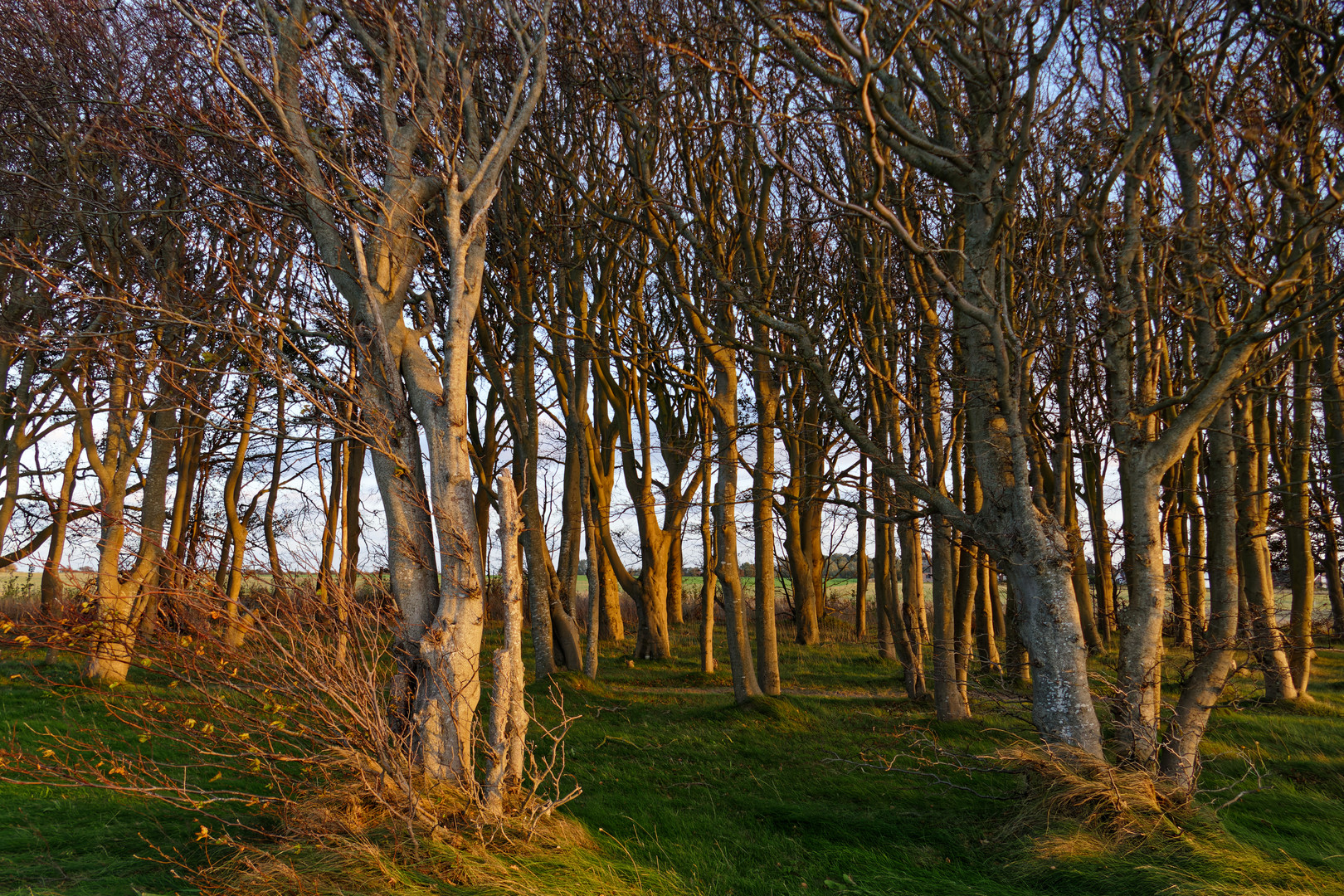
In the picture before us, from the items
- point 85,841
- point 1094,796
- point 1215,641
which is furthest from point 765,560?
point 85,841

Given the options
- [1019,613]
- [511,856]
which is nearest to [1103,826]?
[1019,613]

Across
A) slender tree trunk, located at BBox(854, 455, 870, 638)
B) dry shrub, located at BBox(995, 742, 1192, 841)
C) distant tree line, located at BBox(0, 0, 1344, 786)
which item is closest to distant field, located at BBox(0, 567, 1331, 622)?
distant tree line, located at BBox(0, 0, 1344, 786)

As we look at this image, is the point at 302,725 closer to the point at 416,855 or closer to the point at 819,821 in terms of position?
the point at 416,855

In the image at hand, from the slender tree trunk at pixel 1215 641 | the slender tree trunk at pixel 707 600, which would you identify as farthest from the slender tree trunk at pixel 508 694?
the slender tree trunk at pixel 707 600

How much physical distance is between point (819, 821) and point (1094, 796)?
6.63 feet

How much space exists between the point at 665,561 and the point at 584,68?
8764 millimetres

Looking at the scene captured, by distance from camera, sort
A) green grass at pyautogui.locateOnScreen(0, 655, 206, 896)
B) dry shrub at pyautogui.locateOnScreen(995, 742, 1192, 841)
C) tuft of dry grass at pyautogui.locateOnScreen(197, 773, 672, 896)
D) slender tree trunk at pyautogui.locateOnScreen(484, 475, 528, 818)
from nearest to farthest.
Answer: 1. tuft of dry grass at pyautogui.locateOnScreen(197, 773, 672, 896)
2. green grass at pyautogui.locateOnScreen(0, 655, 206, 896)
3. slender tree trunk at pyautogui.locateOnScreen(484, 475, 528, 818)
4. dry shrub at pyautogui.locateOnScreen(995, 742, 1192, 841)

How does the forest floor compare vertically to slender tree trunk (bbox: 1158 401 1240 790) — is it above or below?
below

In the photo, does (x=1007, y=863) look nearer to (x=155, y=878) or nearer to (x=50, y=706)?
(x=155, y=878)

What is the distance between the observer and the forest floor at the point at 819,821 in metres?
4.93

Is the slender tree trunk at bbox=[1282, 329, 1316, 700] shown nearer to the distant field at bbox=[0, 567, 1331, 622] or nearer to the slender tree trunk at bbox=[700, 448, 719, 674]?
the distant field at bbox=[0, 567, 1331, 622]

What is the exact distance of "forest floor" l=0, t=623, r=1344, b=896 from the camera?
493 cm

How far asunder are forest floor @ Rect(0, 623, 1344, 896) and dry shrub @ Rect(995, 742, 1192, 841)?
52 mm

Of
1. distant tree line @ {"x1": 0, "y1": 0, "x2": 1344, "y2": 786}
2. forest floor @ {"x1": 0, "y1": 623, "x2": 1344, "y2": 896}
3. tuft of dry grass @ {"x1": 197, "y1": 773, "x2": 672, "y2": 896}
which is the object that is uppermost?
distant tree line @ {"x1": 0, "y1": 0, "x2": 1344, "y2": 786}
